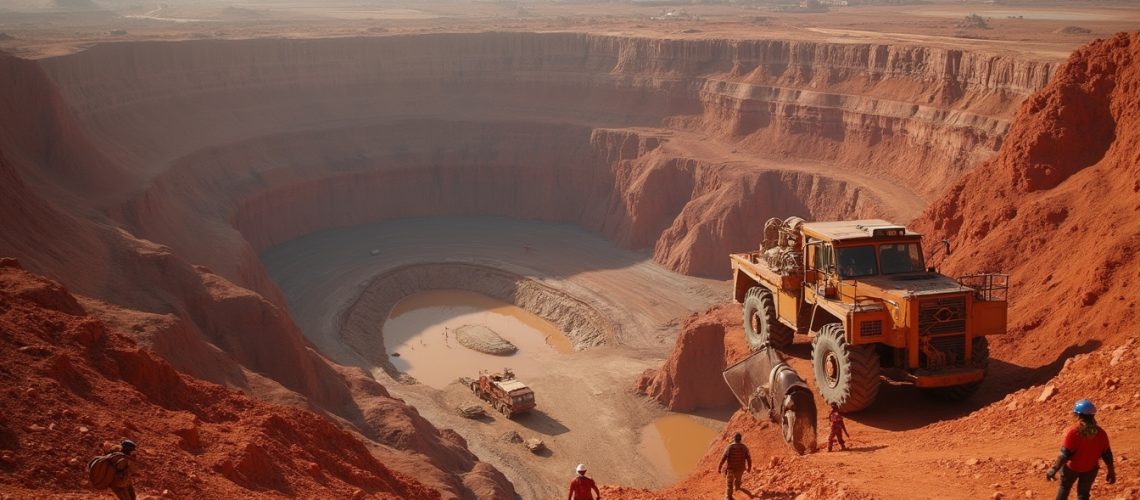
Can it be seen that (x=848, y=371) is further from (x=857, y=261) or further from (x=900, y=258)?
(x=900, y=258)

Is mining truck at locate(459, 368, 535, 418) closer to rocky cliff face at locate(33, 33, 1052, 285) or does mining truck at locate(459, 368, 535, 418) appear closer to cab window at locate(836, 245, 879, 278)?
rocky cliff face at locate(33, 33, 1052, 285)

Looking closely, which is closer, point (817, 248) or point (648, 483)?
point (817, 248)

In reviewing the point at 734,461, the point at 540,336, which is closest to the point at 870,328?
the point at 734,461

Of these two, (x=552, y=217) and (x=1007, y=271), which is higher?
(x=1007, y=271)

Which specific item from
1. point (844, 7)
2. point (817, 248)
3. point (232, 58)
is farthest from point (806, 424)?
point (844, 7)

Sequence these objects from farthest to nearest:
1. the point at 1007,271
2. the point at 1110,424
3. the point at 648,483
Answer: the point at 648,483, the point at 1007,271, the point at 1110,424

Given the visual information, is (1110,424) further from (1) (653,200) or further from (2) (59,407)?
(1) (653,200)
